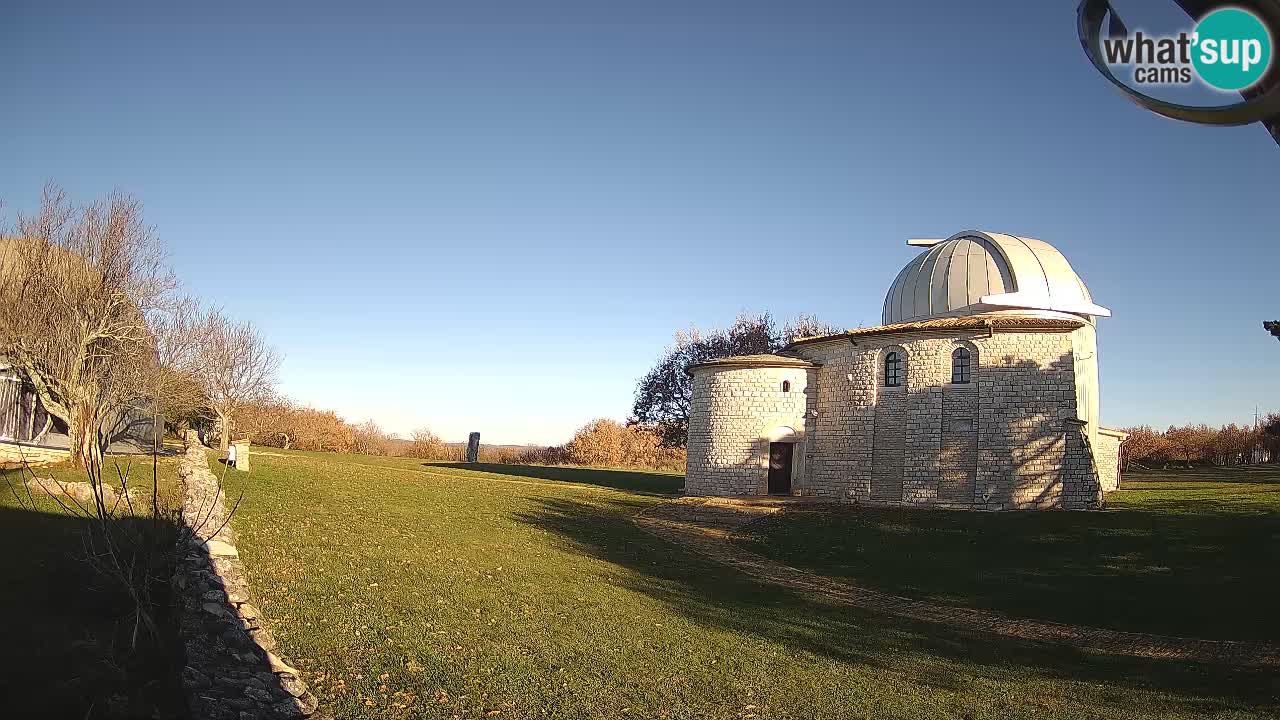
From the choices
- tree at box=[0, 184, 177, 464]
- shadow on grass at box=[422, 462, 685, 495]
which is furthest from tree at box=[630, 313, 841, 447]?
tree at box=[0, 184, 177, 464]

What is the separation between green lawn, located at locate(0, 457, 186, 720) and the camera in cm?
690

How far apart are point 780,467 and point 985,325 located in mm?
8690

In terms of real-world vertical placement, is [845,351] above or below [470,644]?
above

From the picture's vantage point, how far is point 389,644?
829 centimetres

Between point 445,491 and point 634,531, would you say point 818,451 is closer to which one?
point 634,531

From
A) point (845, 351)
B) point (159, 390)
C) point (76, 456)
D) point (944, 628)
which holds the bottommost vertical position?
point (944, 628)

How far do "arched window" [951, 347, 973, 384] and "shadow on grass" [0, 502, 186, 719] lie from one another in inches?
887

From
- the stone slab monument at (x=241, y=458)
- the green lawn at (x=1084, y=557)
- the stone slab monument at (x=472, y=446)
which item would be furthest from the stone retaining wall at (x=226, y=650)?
the stone slab monument at (x=472, y=446)

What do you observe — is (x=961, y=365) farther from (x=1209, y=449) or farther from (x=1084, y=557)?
(x=1209, y=449)

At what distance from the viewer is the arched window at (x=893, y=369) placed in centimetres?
2609

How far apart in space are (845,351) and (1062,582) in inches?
527

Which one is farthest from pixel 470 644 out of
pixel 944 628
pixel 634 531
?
pixel 634 531

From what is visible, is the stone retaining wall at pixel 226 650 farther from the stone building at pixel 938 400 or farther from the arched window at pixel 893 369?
the arched window at pixel 893 369

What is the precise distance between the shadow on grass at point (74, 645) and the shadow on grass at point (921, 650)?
264 inches
